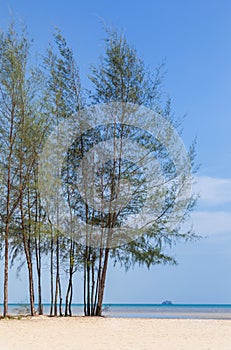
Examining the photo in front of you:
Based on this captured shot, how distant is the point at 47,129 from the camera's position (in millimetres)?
11953

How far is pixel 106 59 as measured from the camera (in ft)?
41.0

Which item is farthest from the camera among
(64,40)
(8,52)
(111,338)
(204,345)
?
(64,40)

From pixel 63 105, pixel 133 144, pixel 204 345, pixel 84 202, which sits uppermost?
pixel 63 105

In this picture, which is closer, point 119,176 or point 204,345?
point 204,345

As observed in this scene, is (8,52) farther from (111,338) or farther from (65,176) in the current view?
(111,338)

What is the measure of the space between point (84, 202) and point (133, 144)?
1671 mm

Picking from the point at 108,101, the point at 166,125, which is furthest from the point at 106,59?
the point at 166,125

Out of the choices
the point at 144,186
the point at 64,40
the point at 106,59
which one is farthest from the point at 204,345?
the point at 64,40

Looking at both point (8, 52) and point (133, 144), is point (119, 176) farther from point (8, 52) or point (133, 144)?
point (8, 52)

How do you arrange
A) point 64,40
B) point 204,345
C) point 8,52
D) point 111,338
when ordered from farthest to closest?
point 64,40 → point 8,52 → point 111,338 → point 204,345

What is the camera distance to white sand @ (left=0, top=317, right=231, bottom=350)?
714cm

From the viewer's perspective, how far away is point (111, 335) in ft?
27.1

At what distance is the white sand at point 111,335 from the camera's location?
23.4 feet

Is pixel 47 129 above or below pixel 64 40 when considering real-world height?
below
